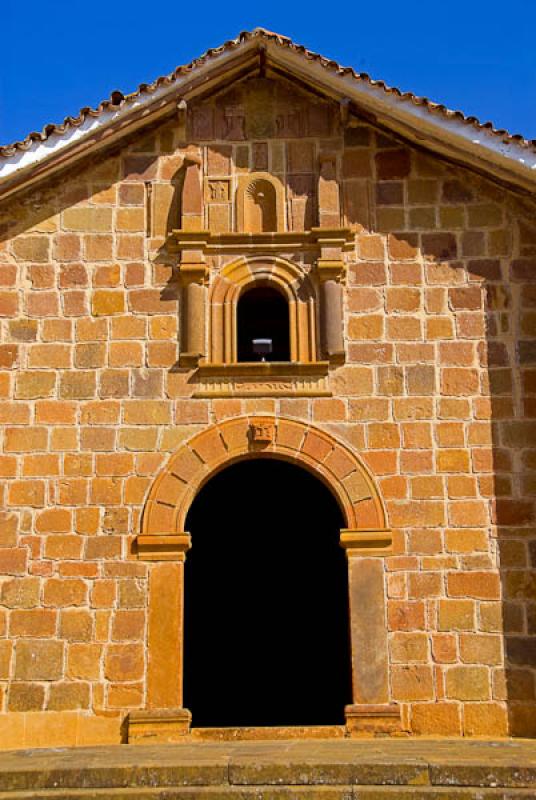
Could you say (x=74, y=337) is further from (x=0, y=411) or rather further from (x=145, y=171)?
(x=145, y=171)

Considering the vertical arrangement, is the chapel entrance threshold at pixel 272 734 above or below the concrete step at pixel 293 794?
above

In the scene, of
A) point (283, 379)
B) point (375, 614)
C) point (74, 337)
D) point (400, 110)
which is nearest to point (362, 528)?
point (375, 614)

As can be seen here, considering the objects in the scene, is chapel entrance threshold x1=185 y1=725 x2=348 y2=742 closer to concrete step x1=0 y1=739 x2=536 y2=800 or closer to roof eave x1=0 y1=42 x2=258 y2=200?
concrete step x1=0 y1=739 x2=536 y2=800

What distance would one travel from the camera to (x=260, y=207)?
10984 millimetres

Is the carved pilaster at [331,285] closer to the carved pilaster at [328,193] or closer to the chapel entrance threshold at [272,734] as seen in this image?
the carved pilaster at [328,193]

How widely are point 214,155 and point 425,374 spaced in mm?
3100

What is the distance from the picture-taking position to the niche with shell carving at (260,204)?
428 inches

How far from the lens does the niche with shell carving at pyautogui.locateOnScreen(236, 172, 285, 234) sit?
10.9 meters

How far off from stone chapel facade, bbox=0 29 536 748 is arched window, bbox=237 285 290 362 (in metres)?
0.81

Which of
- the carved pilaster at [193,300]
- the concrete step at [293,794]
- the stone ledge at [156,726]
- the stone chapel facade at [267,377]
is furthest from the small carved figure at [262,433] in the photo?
the concrete step at [293,794]

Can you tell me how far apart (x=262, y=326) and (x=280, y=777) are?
18.4ft

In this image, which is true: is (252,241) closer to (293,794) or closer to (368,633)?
(368,633)

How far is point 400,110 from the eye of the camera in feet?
34.8

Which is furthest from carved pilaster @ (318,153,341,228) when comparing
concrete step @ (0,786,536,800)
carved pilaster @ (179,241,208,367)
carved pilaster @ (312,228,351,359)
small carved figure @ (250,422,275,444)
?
concrete step @ (0,786,536,800)
